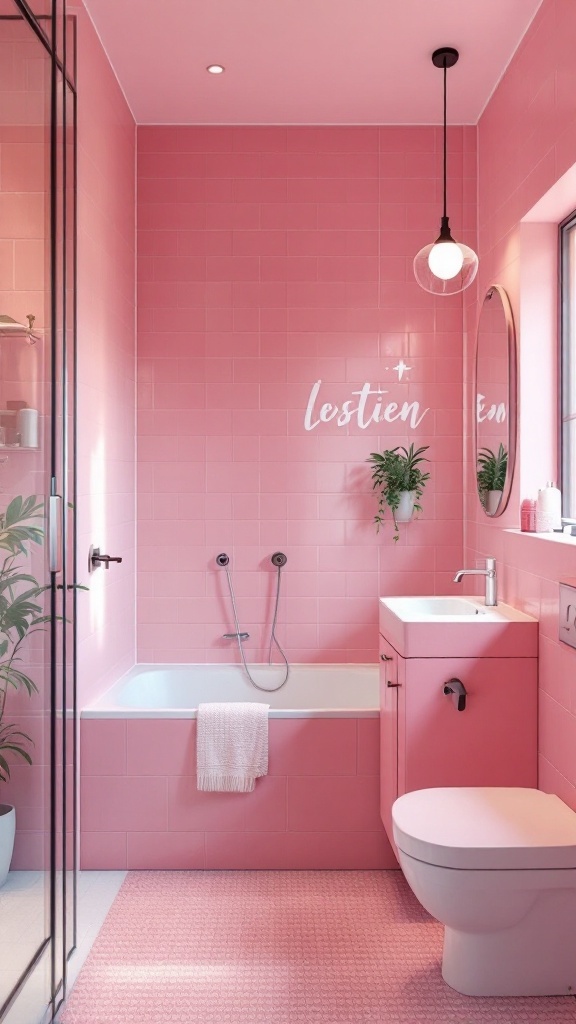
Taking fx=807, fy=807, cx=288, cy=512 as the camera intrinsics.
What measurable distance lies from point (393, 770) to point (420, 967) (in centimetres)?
59

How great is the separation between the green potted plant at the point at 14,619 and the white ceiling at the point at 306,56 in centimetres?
203

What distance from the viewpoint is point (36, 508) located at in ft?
6.56

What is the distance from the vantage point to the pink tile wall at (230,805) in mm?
3008

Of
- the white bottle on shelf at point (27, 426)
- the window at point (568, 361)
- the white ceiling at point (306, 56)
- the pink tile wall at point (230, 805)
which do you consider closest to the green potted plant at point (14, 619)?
the white bottle on shelf at point (27, 426)

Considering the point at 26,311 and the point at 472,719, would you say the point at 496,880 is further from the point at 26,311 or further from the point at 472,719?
the point at 26,311

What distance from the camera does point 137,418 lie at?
386 centimetres

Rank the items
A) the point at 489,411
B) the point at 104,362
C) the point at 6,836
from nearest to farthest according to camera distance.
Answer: the point at 6,836 → the point at 104,362 → the point at 489,411

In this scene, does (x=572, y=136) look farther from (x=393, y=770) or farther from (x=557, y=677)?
(x=393, y=770)

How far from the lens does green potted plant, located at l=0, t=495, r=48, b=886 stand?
1.79 m

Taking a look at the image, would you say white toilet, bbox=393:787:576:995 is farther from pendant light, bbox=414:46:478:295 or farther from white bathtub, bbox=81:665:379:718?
pendant light, bbox=414:46:478:295

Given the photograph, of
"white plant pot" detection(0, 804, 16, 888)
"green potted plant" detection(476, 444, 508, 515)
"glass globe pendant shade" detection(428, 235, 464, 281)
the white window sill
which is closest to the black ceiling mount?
"glass globe pendant shade" detection(428, 235, 464, 281)

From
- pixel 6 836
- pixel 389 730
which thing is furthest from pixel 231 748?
pixel 6 836

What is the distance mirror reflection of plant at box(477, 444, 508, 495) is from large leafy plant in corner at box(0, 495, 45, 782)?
191 cm

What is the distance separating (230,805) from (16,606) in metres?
1.49
